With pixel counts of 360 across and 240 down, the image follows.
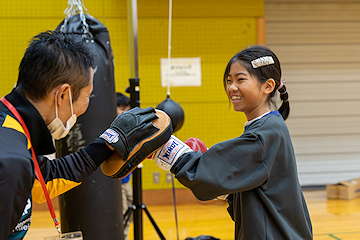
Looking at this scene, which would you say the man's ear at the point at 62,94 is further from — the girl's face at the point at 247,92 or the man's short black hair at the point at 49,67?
the girl's face at the point at 247,92

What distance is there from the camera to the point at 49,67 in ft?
3.86

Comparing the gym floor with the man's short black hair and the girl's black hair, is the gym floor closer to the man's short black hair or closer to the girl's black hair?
the girl's black hair

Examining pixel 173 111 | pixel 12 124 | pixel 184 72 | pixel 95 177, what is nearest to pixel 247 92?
pixel 12 124

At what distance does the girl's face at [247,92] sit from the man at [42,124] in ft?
1.19

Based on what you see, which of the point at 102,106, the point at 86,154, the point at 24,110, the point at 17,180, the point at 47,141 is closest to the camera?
the point at 17,180

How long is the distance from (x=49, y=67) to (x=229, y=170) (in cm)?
66

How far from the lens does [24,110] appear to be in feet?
3.72

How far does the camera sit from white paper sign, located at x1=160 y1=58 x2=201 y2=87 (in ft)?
16.1

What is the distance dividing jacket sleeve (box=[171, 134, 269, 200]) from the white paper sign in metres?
3.77

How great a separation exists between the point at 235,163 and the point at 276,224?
0.26 metres

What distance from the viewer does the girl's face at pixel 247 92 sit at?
4.34 ft

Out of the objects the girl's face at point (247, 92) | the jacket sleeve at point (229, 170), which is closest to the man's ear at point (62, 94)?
the jacket sleeve at point (229, 170)

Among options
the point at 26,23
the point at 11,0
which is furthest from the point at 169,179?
the point at 11,0

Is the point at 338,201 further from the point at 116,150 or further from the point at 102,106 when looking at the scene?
the point at 116,150
